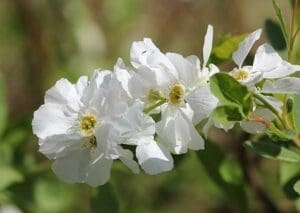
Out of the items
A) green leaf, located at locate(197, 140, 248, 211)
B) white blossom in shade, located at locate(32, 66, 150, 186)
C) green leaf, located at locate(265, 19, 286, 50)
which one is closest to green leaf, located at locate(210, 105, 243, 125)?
white blossom in shade, located at locate(32, 66, 150, 186)

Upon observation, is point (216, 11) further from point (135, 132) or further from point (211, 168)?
point (135, 132)

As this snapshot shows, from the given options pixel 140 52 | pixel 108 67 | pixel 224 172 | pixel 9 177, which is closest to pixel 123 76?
pixel 140 52

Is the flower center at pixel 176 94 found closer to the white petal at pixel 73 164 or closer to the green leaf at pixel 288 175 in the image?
the white petal at pixel 73 164

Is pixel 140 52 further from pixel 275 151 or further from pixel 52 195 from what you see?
pixel 52 195

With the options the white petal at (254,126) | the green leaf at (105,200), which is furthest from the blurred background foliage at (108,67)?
the white petal at (254,126)

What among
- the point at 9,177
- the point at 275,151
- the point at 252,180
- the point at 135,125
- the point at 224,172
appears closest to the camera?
the point at 135,125

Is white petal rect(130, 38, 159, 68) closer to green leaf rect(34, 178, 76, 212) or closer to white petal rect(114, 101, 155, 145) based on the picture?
white petal rect(114, 101, 155, 145)
